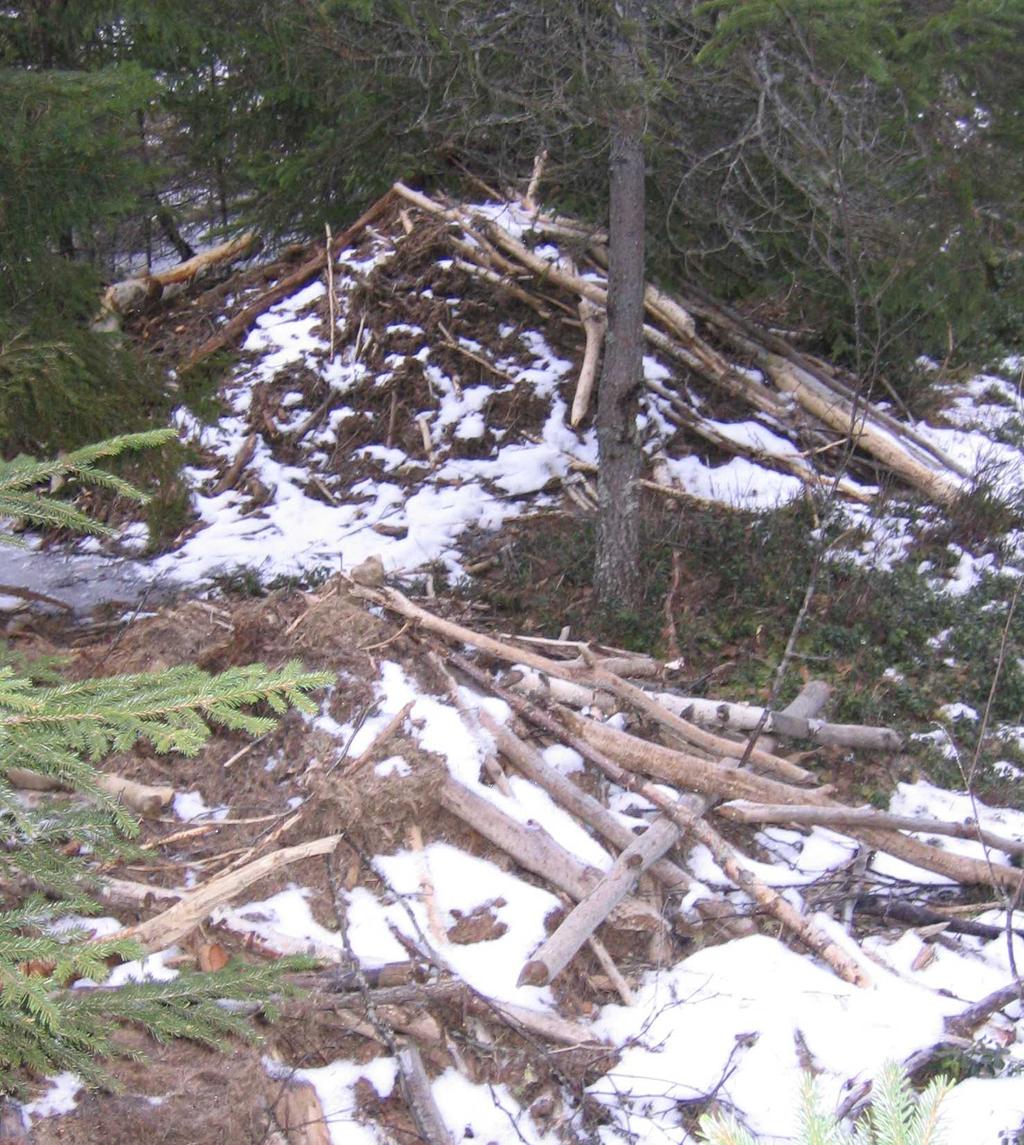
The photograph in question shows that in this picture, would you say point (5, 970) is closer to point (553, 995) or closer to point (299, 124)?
point (553, 995)

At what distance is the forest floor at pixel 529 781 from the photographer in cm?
348

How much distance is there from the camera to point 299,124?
10359 millimetres

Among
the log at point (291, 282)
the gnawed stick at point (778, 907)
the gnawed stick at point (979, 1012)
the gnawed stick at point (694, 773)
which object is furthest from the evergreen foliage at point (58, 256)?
the log at point (291, 282)

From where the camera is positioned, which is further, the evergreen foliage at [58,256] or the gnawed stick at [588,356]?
the gnawed stick at [588,356]

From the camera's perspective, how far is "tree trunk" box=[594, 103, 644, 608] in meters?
6.96

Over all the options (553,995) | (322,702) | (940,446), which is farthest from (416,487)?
(553,995)

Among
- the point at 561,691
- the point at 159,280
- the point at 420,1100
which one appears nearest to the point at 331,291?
the point at 159,280

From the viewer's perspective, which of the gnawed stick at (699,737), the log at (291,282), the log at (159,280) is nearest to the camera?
the gnawed stick at (699,737)

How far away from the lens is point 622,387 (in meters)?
7.18

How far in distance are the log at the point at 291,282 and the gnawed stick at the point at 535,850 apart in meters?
8.38

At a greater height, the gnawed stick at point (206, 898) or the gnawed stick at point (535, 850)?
the gnawed stick at point (206, 898)

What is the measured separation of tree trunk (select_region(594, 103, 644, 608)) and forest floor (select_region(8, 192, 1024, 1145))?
1.09ft

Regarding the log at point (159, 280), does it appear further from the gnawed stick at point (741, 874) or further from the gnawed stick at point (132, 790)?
the gnawed stick at point (741, 874)

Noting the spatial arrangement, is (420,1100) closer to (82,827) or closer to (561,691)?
(82,827)
